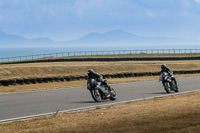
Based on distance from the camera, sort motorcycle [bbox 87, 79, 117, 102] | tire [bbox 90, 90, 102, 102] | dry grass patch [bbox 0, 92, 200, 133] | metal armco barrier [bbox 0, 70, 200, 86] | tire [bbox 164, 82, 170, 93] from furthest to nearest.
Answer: metal armco barrier [bbox 0, 70, 200, 86] → tire [bbox 164, 82, 170, 93] → tire [bbox 90, 90, 102, 102] → motorcycle [bbox 87, 79, 117, 102] → dry grass patch [bbox 0, 92, 200, 133]

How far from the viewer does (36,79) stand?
27.5 m

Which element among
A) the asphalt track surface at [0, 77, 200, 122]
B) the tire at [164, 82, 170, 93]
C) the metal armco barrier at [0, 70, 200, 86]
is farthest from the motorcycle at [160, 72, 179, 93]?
the metal armco barrier at [0, 70, 200, 86]

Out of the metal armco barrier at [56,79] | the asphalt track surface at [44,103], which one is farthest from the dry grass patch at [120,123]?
the metal armco barrier at [56,79]

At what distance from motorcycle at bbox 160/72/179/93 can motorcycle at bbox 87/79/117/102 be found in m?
4.18

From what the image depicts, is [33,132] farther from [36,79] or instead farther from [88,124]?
[36,79]

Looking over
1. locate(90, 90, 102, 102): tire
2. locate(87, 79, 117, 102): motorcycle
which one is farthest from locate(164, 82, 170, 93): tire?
locate(90, 90, 102, 102): tire

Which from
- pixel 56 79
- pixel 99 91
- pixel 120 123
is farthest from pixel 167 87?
pixel 120 123

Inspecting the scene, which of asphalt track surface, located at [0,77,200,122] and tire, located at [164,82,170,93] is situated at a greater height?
tire, located at [164,82,170,93]

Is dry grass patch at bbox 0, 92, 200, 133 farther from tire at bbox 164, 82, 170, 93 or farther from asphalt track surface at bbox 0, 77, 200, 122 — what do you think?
tire at bbox 164, 82, 170, 93

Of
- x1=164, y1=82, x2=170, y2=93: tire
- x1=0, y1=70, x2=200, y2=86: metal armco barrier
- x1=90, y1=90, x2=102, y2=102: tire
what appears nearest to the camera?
x1=90, y1=90, x2=102, y2=102: tire

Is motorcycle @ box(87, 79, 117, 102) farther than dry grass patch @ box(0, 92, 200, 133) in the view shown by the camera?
Yes

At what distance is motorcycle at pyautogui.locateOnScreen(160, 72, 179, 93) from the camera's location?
66.5 ft

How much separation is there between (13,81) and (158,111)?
1561 cm

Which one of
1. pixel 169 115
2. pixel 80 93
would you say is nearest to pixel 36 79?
pixel 80 93
